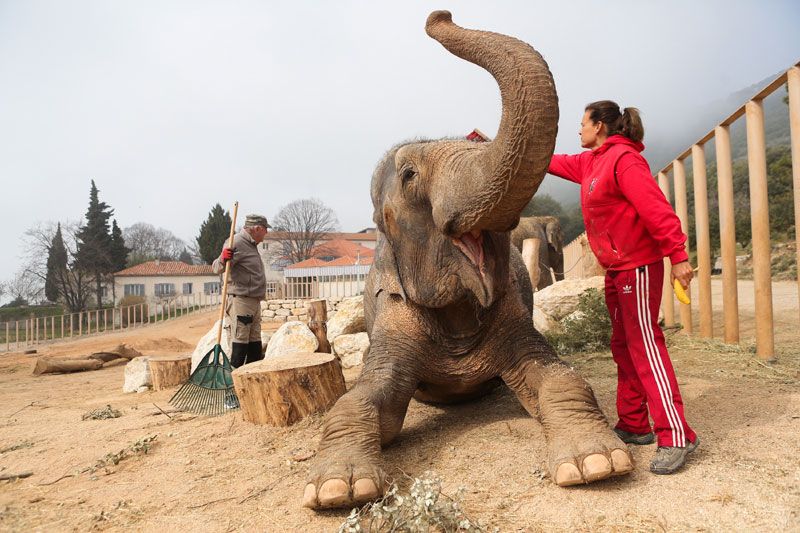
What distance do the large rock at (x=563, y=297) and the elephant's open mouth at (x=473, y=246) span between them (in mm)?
6518

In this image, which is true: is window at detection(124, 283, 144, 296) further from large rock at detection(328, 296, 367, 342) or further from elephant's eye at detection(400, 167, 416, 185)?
elephant's eye at detection(400, 167, 416, 185)

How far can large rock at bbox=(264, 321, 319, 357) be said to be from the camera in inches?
299

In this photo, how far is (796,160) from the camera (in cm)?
490

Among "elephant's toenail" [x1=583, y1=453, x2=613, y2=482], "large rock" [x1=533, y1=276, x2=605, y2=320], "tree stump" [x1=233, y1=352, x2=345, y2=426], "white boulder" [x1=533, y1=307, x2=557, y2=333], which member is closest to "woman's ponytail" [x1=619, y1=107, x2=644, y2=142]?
"elephant's toenail" [x1=583, y1=453, x2=613, y2=482]

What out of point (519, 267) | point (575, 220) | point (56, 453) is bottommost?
point (56, 453)

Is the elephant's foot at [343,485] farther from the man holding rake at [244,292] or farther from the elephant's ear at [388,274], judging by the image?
the man holding rake at [244,292]

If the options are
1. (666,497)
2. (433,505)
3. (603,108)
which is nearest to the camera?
(433,505)

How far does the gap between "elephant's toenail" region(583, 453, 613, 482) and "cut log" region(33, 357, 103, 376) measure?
13176 millimetres

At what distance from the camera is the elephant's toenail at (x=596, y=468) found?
8.13 feet

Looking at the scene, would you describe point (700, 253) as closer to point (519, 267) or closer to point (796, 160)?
point (796, 160)

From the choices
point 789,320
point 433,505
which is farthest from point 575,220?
point 433,505

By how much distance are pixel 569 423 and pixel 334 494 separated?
1290 millimetres

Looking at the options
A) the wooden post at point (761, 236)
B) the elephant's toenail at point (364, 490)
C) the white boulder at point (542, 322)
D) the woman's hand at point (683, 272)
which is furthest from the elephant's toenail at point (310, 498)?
the white boulder at point (542, 322)

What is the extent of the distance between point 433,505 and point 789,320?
8.41 metres
